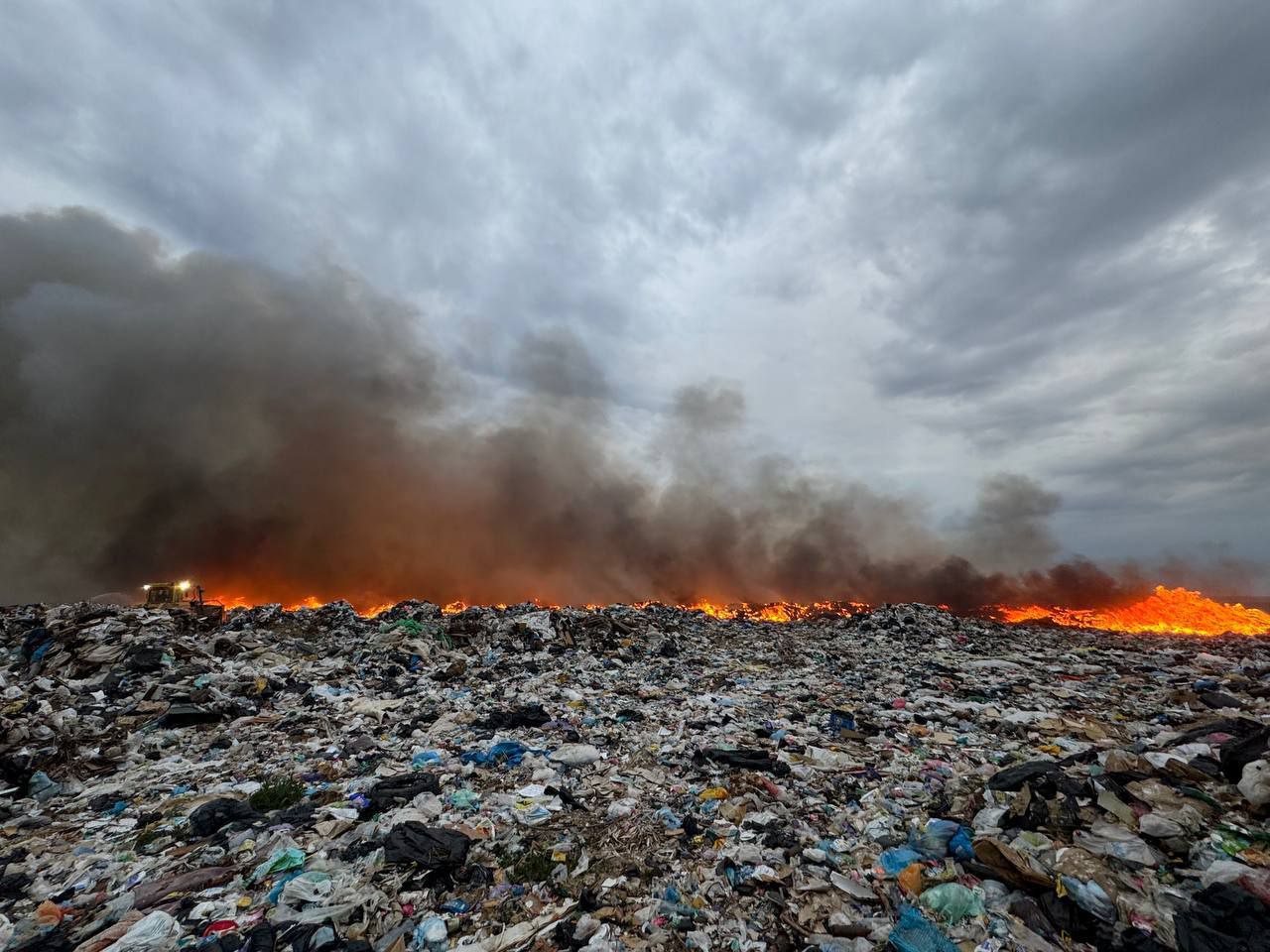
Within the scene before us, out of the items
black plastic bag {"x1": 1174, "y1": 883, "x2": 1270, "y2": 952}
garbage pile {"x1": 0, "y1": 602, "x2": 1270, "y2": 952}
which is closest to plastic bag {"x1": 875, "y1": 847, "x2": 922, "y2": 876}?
garbage pile {"x1": 0, "y1": 602, "x2": 1270, "y2": 952}

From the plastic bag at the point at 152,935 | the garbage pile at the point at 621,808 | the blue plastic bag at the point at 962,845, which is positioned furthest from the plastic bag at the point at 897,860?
the plastic bag at the point at 152,935

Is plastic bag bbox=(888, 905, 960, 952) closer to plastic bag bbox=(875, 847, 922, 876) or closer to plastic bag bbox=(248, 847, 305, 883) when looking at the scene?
plastic bag bbox=(875, 847, 922, 876)

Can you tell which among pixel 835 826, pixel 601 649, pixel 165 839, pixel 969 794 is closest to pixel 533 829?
pixel 835 826

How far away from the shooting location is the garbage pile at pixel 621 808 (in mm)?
2977

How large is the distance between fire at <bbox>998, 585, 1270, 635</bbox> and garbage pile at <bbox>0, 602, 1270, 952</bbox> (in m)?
12.9

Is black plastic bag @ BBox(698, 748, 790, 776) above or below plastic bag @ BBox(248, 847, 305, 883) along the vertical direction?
below

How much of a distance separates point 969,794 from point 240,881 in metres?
5.32

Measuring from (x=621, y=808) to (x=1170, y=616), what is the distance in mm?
25483

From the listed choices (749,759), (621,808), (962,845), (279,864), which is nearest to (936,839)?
(962,845)

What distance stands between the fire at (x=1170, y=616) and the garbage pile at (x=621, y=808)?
42.4 ft

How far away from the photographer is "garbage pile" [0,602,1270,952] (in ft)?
9.77

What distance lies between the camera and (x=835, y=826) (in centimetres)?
406

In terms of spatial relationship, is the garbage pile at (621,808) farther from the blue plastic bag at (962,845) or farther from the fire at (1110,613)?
the fire at (1110,613)

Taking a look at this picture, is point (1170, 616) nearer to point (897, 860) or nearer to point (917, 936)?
point (897, 860)
